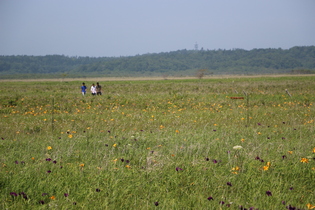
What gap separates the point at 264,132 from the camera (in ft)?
29.8

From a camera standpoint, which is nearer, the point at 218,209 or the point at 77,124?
the point at 218,209

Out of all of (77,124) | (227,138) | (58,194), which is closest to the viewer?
(58,194)

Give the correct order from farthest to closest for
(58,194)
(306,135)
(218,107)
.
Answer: (218,107) < (306,135) < (58,194)

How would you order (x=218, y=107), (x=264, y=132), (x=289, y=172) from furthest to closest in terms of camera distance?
(x=218, y=107) → (x=264, y=132) → (x=289, y=172)

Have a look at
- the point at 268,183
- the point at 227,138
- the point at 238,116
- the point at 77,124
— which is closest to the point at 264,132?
the point at 227,138

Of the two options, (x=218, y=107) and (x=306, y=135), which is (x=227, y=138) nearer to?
(x=306, y=135)

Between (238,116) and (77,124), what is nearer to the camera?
(77,124)

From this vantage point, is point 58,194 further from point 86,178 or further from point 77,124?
point 77,124

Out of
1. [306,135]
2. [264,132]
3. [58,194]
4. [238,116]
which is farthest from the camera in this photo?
[238,116]

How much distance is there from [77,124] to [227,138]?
16.4 ft

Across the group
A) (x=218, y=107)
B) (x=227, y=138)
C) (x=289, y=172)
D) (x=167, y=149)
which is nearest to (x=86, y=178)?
(x=167, y=149)

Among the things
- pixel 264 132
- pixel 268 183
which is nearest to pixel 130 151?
pixel 268 183

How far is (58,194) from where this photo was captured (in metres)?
4.68

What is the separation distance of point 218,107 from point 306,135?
7.20 metres
